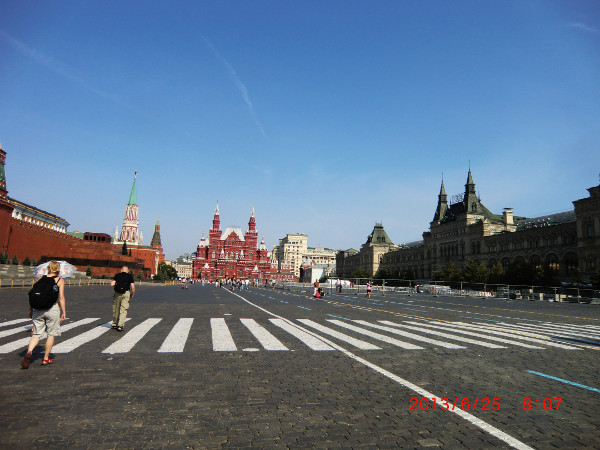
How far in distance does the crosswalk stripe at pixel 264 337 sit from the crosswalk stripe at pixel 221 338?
0.71m

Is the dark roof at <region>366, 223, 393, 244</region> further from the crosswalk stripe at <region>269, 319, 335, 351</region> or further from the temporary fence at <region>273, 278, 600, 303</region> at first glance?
the crosswalk stripe at <region>269, 319, 335, 351</region>

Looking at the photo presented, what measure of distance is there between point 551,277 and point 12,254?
75.9 metres

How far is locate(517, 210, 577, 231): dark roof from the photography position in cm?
7234

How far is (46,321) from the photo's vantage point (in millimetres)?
7168

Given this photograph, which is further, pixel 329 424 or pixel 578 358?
pixel 578 358

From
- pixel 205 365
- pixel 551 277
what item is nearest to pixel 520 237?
pixel 551 277

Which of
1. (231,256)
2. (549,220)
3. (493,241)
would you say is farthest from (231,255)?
(549,220)

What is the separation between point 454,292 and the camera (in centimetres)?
5194

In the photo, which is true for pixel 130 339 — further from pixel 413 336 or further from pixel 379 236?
→ pixel 379 236

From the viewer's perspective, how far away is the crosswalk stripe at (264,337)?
9328mm

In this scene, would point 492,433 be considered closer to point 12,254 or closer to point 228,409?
point 228,409
